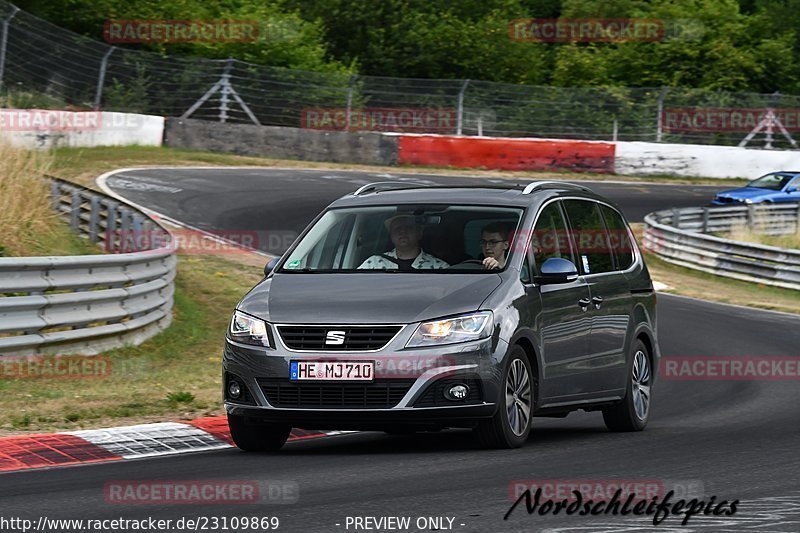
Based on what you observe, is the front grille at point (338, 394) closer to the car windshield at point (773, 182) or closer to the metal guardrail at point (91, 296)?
the metal guardrail at point (91, 296)

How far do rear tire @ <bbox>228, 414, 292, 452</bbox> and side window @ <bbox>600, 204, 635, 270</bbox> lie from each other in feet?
10.6

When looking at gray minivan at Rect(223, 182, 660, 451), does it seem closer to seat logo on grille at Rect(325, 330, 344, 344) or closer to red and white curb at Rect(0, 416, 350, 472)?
seat logo on grille at Rect(325, 330, 344, 344)

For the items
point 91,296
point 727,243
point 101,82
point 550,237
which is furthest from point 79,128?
point 550,237

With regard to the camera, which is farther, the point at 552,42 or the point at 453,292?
the point at 552,42

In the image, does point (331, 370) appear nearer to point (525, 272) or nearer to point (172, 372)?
point (525, 272)

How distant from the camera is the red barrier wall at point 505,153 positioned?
37.6m

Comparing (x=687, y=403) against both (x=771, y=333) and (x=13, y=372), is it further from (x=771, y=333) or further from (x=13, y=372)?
(x=771, y=333)

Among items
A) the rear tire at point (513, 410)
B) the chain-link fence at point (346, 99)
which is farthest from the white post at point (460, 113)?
the rear tire at point (513, 410)

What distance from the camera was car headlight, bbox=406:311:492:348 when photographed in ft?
28.5

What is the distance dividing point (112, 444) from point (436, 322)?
2.35 metres

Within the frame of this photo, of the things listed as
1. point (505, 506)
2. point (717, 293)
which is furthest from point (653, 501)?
point (717, 293)

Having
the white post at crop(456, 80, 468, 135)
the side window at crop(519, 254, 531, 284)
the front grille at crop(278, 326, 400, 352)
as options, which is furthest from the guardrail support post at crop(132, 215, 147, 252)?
the white post at crop(456, 80, 468, 135)

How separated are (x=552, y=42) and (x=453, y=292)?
50.9 meters

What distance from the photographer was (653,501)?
696 centimetres
